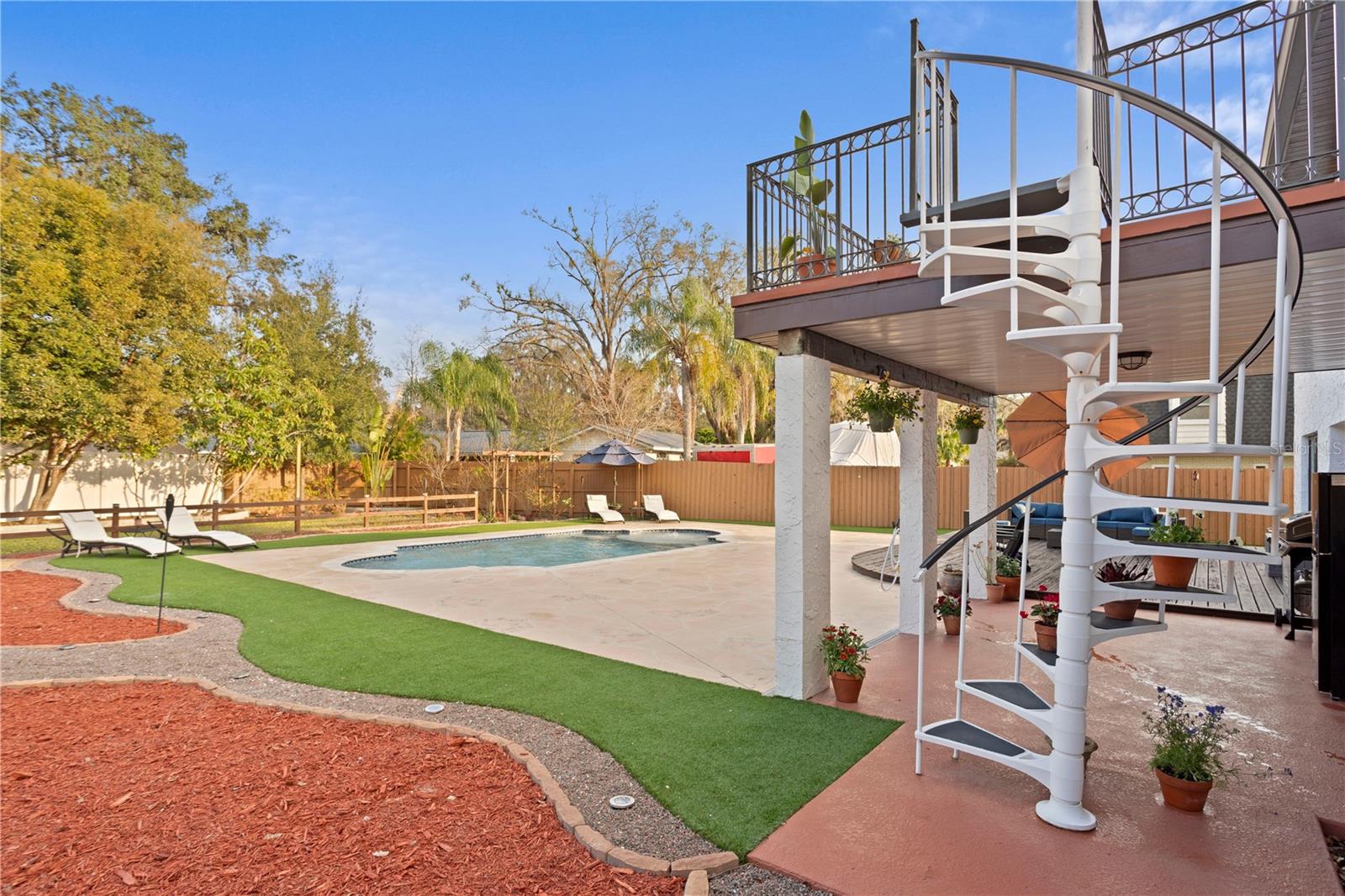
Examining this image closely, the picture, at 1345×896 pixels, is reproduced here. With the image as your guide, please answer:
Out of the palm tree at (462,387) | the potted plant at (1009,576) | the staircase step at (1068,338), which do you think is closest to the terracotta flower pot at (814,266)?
the staircase step at (1068,338)

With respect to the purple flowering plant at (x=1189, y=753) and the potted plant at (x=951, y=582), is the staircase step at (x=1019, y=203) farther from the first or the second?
the potted plant at (x=951, y=582)

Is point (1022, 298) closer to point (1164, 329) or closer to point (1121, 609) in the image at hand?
point (1164, 329)

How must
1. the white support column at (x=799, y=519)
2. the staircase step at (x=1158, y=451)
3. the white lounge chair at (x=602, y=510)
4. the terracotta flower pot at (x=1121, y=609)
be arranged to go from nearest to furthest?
1. the staircase step at (x=1158, y=451)
2. the white support column at (x=799, y=519)
3. the terracotta flower pot at (x=1121, y=609)
4. the white lounge chair at (x=602, y=510)

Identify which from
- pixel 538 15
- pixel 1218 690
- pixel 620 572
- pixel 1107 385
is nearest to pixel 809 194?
pixel 1107 385

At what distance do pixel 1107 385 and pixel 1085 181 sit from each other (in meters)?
1.10

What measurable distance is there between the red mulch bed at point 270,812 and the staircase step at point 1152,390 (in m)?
2.54

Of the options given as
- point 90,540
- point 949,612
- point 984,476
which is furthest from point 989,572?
point 90,540

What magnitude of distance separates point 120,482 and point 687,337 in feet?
50.2

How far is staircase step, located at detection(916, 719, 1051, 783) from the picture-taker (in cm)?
304

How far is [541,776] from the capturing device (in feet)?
10.9

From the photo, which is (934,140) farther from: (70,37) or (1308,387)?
(70,37)

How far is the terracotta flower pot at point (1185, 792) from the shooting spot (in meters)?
2.91

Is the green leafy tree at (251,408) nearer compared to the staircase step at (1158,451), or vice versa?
the staircase step at (1158,451)

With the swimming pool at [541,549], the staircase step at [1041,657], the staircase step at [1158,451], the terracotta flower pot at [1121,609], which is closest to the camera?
the staircase step at [1158,451]
